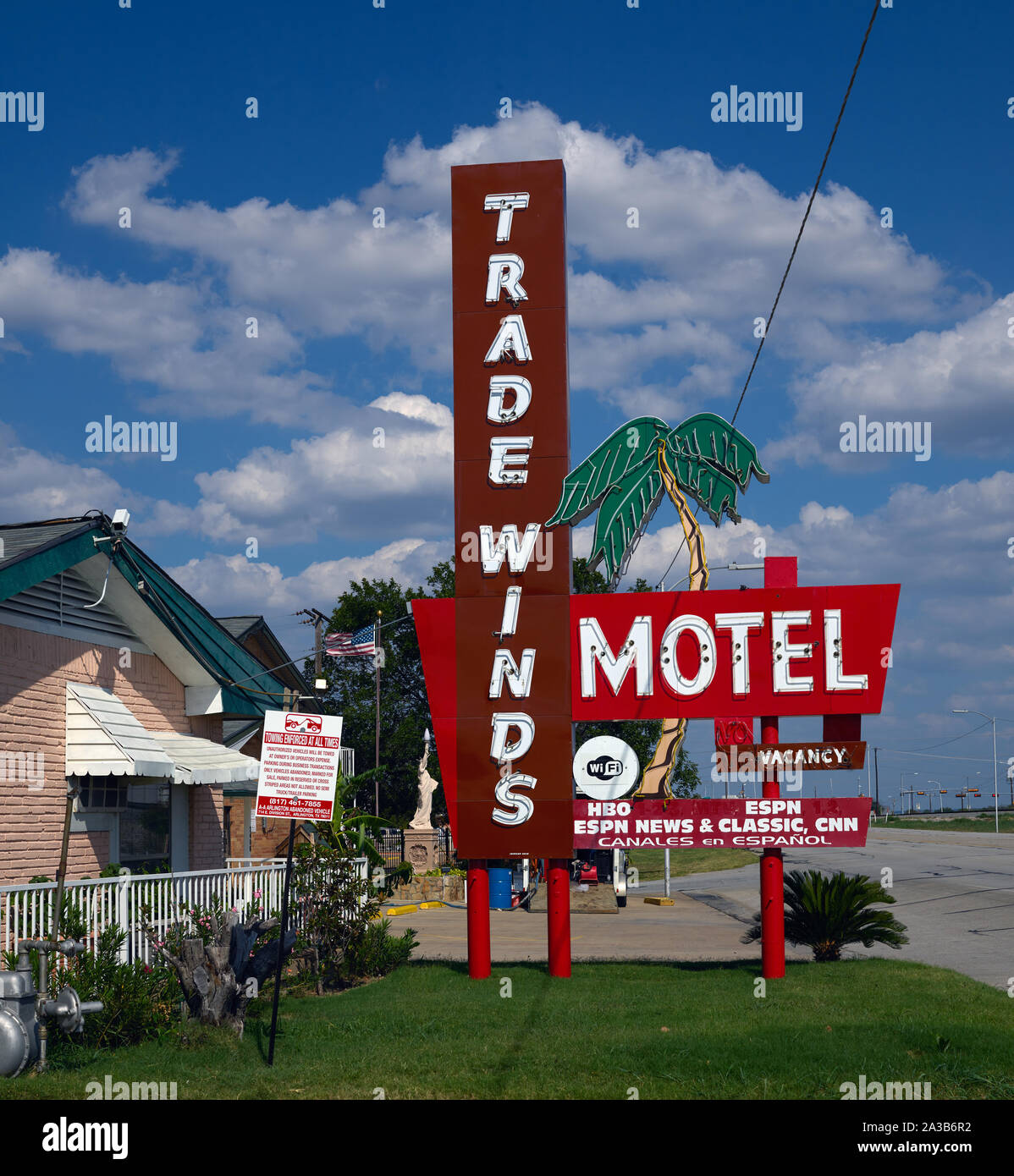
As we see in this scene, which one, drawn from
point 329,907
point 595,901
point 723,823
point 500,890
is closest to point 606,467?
point 723,823

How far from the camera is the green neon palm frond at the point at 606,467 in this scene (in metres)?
15.8

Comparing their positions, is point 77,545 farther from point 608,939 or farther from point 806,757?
point 608,939

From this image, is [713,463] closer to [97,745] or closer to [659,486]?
[659,486]

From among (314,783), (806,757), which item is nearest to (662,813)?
(806,757)

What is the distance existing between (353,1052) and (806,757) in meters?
7.16

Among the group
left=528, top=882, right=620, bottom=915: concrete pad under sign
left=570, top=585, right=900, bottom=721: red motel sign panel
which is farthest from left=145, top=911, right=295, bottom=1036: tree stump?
left=528, top=882, right=620, bottom=915: concrete pad under sign

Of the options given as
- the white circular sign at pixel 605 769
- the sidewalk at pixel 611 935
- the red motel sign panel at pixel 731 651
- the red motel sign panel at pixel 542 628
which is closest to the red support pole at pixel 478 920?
the red motel sign panel at pixel 542 628

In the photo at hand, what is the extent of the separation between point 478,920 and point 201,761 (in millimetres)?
4669

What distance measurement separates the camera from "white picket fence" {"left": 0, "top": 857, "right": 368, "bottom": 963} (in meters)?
11.1

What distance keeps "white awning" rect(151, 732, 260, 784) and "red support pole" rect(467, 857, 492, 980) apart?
393 centimetres

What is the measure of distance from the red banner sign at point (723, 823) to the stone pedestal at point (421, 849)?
79.8ft

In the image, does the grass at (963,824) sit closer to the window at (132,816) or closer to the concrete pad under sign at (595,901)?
the concrete pad under sign at (595,901)

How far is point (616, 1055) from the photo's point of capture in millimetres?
10508

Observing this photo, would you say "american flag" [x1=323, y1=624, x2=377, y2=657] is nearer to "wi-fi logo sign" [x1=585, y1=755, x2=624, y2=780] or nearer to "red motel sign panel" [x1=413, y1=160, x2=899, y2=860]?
"red motel sign panel" [x1=413, y1=160, x2=899, y2=860]
